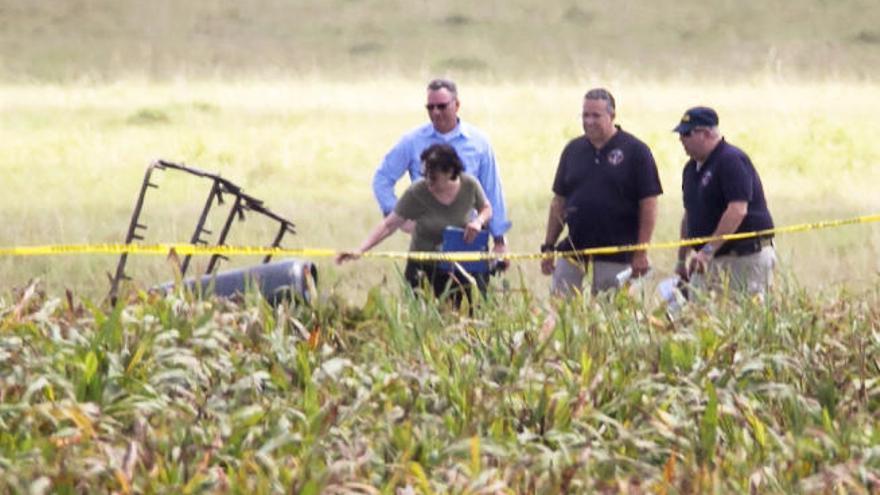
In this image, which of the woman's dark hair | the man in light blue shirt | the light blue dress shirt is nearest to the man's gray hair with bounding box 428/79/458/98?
the man in light blue shirt

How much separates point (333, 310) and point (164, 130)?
22.7 metres

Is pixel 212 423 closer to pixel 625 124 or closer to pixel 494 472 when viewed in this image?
pixel 494 472

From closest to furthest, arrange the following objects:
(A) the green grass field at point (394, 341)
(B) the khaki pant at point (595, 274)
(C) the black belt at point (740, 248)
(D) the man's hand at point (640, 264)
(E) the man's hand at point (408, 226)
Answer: (A) the green grass field at point (394, 341) < (C) the black belt at point (740, 248) < (D) the man's hand at point (640, 264) < (B) the khaki pant at point (595, 274) < (E) the man's hand at point (408, 226)

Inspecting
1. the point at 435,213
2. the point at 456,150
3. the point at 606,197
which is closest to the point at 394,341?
the point at 435,213

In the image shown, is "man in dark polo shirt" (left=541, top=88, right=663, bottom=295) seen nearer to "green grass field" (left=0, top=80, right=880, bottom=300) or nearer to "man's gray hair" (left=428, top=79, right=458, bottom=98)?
"man's gray hair" (left=428, top=79, right=458, bottom=98)

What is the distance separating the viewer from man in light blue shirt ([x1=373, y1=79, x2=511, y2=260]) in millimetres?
12734

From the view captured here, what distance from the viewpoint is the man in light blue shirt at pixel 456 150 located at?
1273 centimetres

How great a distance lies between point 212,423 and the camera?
830cm

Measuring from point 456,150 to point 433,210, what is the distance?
2.09ft

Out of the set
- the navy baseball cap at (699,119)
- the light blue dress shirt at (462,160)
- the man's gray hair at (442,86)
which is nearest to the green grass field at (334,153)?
the navy baseball cap at (699,119)

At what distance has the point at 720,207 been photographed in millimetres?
12070

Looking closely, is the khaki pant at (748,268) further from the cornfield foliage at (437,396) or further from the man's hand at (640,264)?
the cornfield foliage at (437,396)

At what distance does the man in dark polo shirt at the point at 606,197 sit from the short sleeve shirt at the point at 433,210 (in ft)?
1.43

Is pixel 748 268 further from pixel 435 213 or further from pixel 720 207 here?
pixel 435 213
